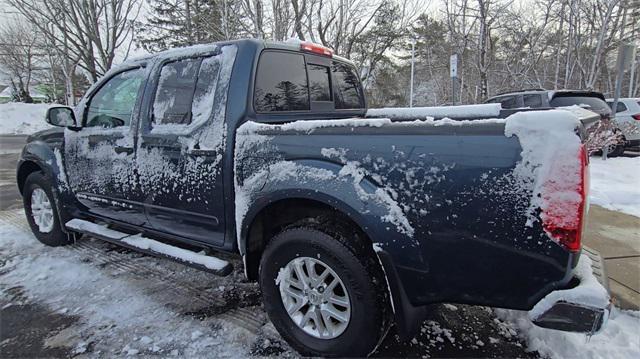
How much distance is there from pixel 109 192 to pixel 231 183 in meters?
1.57

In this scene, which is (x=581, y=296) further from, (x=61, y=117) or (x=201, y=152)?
(x=61, y=117)

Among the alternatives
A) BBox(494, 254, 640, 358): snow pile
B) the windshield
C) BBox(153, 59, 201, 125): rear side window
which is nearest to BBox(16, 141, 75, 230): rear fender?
BBox(153, 59, 201, 125): rear side window

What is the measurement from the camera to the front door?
3189 mm

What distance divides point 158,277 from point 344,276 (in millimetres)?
2172

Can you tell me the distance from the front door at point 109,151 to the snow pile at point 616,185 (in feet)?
16.3

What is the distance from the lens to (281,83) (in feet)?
9.43

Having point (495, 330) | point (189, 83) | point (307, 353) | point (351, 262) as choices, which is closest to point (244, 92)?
point (189, 83)

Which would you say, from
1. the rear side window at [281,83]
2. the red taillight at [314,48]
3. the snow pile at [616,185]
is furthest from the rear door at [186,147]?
the snow pile at [616,185]

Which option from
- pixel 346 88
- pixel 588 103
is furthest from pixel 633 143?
pixel 346 88

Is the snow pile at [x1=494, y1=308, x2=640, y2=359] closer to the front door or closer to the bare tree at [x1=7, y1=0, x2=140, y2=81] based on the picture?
the front door

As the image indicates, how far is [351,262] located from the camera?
2082 millimetres

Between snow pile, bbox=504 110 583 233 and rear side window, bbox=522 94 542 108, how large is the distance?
8498 millimetres

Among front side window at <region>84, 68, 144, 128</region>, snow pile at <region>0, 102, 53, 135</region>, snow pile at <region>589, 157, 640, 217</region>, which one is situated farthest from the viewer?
snow pile at <region>0, 102, 53, 135</region>

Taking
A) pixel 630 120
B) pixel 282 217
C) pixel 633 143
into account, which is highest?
pixel 630 120
